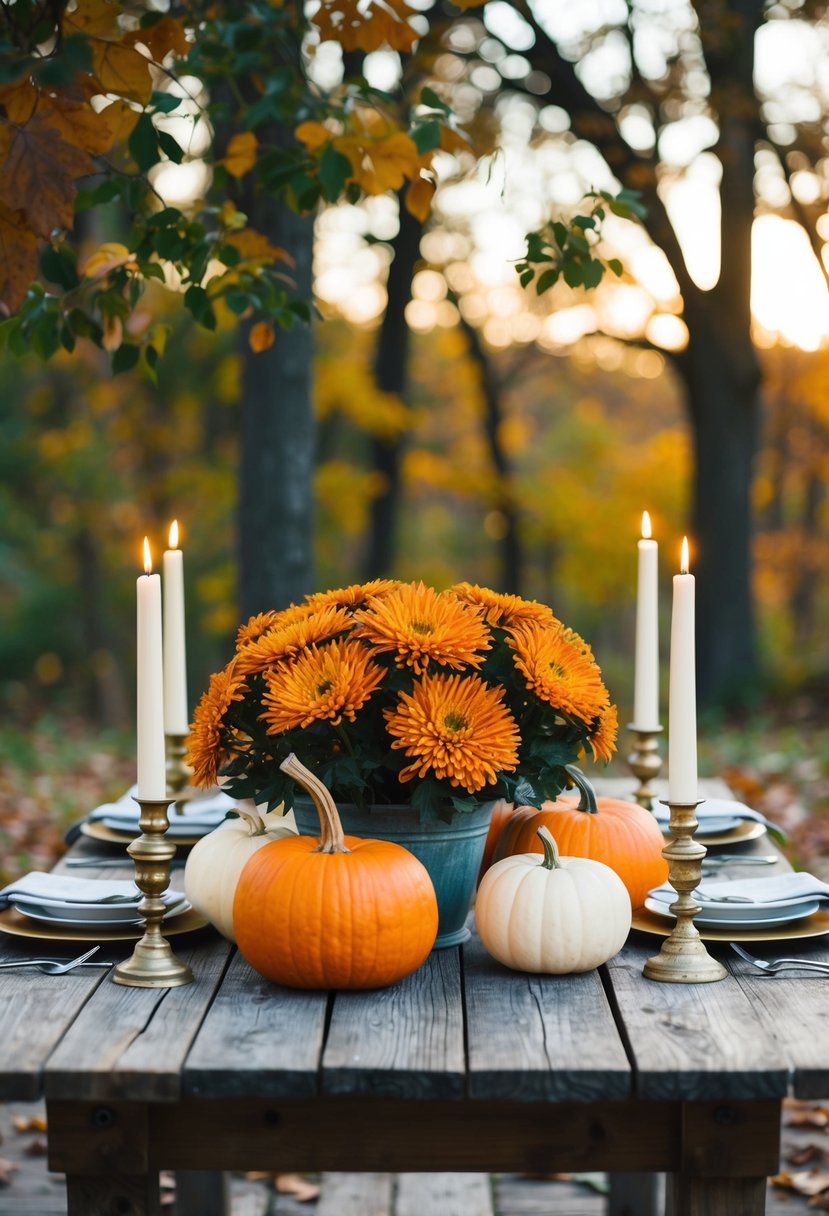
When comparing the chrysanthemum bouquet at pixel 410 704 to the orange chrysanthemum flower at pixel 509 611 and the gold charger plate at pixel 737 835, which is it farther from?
the gold charger plate at pixel 737 835

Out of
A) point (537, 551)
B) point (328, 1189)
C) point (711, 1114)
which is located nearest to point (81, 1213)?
point (711, 1114)

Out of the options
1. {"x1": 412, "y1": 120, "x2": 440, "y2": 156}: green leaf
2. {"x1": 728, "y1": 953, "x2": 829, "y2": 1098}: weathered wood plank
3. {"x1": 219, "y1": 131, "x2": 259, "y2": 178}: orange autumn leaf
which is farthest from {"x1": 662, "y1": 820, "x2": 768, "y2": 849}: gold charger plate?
{"x1": 219, "y1": 131, "x2": 259, "y2": 178}: orange autumn leaf

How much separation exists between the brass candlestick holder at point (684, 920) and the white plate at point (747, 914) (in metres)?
0.15

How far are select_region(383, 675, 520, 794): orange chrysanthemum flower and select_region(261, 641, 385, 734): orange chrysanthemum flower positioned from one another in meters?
0.06

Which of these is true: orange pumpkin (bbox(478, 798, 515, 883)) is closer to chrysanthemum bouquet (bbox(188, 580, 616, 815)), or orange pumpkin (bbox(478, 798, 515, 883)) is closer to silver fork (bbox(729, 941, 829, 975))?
chrysanthemum bouquet (bbox(188, 580, 616, 815))

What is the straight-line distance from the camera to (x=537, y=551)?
87.7 ft

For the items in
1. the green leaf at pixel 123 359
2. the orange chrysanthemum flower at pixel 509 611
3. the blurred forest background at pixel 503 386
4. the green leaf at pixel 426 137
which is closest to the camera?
the orange chrysanthemum flower at pixel 509 611

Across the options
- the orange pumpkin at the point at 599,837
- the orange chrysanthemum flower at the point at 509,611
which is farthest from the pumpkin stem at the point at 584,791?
the orange chrysanthemum flower at the point at 509,611

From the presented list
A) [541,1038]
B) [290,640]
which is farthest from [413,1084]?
[290,640]

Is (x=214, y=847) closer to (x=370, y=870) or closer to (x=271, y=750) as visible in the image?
(x=271, y=750)

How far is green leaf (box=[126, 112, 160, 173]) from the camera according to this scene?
2.44 meters

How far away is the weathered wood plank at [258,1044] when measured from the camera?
162 cm

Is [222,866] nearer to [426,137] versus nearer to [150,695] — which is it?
[150,695]

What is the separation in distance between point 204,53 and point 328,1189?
2.75 meters
